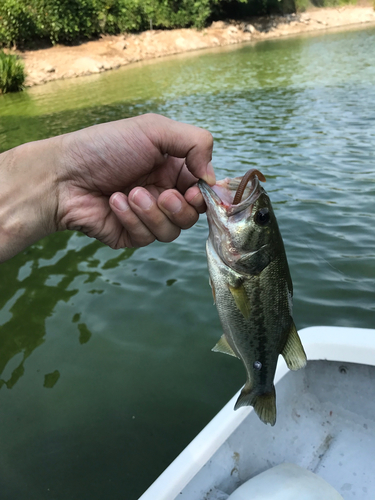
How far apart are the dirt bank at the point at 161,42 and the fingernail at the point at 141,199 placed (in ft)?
116

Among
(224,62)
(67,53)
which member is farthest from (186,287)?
(67,53)

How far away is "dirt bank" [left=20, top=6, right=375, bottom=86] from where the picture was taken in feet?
120

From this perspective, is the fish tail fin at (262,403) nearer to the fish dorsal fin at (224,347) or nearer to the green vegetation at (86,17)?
the fish dorsal fin at (224,347)

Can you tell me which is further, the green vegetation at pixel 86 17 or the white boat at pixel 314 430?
the green vegetation at pixel 86 17

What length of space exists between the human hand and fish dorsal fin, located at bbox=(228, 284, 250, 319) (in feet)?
2.47

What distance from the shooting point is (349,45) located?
32.7m

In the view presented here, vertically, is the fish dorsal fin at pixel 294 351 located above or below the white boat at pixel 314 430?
above

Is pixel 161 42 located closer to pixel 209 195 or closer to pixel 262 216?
pixel 209 195

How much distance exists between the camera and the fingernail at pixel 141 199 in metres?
2.76

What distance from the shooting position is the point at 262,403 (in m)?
2.46

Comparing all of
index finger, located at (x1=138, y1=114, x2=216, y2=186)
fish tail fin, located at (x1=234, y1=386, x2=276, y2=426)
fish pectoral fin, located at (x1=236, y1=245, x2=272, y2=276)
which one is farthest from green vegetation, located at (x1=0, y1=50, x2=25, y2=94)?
fish tail fin, located at (x1=234, y1=386, x2=276, y2=426)

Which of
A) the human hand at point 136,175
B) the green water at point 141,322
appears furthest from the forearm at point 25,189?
the green water at point 141,322

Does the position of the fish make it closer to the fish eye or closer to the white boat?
the fish eye

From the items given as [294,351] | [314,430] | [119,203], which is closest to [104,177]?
[119,203]
